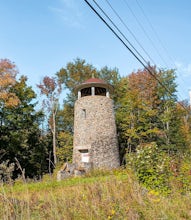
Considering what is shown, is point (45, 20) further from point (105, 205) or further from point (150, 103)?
point (150, 103)

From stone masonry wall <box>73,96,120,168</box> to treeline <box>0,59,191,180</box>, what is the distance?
10.2ft

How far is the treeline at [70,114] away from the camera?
20.2m

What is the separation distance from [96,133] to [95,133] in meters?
0.07

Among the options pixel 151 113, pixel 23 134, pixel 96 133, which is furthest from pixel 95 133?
pixel 23 134

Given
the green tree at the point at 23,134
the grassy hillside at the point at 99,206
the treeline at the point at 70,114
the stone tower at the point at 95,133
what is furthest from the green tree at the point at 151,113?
the grassy hillside at the point at 99,206

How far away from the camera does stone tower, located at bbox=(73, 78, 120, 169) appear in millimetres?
17156

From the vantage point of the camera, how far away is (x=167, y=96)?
74.8 feet

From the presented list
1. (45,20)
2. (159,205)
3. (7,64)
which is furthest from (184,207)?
(7,64)

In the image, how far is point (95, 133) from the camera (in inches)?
686

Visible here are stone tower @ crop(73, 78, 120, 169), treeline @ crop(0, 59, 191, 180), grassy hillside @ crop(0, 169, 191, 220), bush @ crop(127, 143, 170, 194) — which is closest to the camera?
grassy hillside @ crop(0, 169, 191, 220)

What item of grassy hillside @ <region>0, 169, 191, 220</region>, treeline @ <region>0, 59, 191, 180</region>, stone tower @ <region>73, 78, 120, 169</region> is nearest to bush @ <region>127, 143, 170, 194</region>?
grassy hillside @ <region>0, 169, 191, 220</region>

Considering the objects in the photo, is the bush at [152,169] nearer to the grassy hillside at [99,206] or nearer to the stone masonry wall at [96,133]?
the grassy hillside at [99,206]

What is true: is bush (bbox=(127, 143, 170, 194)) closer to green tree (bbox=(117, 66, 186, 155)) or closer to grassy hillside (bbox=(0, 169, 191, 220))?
grassy hillside (bbox=(0, 169, 191, 220))

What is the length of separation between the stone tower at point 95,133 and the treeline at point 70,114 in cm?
313
